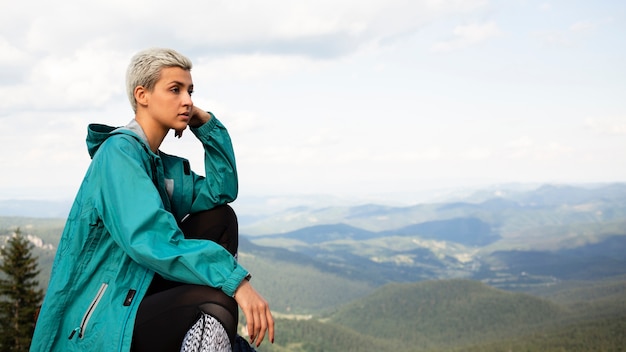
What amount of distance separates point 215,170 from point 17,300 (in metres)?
39.3

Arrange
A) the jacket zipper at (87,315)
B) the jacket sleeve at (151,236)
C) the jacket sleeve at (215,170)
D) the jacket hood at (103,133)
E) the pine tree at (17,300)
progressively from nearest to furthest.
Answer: the jacket sleeve at (151,236) < the jacket zipper at (87,315) < the jacket hood at (103,133) < the jacket sleeve at (215,170) < the pine tree at (17,300)

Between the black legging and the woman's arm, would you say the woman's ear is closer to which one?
the woman's arm

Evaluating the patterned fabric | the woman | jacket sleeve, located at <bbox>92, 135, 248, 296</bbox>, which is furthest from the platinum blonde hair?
the patterned fabric

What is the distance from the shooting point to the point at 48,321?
11.8 ft

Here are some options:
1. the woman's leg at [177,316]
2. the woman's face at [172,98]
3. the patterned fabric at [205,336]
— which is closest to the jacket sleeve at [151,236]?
the woman's leg at [177,316]

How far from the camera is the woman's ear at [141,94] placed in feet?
13.8

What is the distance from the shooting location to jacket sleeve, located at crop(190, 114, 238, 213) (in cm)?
512

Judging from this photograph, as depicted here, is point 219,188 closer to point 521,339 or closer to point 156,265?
point 156,265

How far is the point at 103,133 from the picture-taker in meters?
4.05

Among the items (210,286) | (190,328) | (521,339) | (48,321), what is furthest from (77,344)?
(521,339)

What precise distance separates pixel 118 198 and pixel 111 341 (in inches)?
36.4

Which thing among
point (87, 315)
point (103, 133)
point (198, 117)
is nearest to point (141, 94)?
point (103, 133)

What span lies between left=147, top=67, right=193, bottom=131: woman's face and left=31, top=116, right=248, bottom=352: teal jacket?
1.21 ft

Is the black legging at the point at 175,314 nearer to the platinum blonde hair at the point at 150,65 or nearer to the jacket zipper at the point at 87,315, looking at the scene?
the jacket zipper at the point at 87,315
